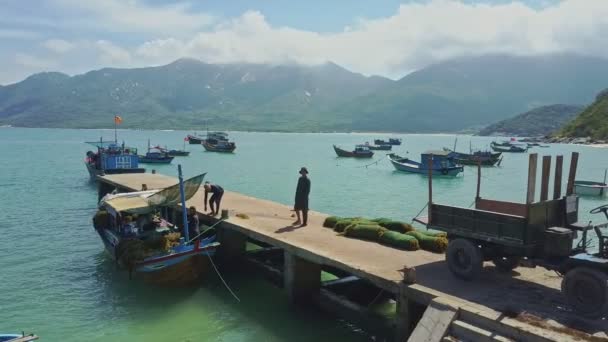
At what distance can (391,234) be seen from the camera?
1708 cm

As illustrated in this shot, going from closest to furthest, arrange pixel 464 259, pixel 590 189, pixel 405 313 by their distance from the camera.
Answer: pixel 405 313 < pixel 464 259 < pixel 590 189

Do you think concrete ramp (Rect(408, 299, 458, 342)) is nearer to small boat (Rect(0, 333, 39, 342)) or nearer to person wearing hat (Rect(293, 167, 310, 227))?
small boat (Rect(0, 333, 39, 342))

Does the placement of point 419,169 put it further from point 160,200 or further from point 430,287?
point 430,287

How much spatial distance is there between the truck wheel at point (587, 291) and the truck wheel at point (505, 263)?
2710mm

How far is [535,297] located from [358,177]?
5595 centimetres

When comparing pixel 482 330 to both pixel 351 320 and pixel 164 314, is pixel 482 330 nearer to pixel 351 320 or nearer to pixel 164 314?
pixel 351 320

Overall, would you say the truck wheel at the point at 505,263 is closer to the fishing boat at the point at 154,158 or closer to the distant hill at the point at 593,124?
the fishing boat at the point at 154,158

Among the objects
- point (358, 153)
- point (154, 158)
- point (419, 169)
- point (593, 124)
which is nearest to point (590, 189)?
point (419, 169)

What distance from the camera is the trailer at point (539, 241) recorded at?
1022 centimetres

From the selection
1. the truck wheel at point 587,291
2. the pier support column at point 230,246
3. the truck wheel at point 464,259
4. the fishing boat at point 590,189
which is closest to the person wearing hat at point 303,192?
the pier support column at point 230,246

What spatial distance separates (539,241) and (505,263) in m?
1.97

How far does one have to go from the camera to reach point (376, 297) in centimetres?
1700

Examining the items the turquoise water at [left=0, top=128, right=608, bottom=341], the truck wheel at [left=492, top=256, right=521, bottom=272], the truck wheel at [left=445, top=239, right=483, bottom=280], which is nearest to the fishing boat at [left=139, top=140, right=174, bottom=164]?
the turquoise water at [left=0, top=128, right=608, bottom=341]

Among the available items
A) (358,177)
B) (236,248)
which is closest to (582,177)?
(358,177)
